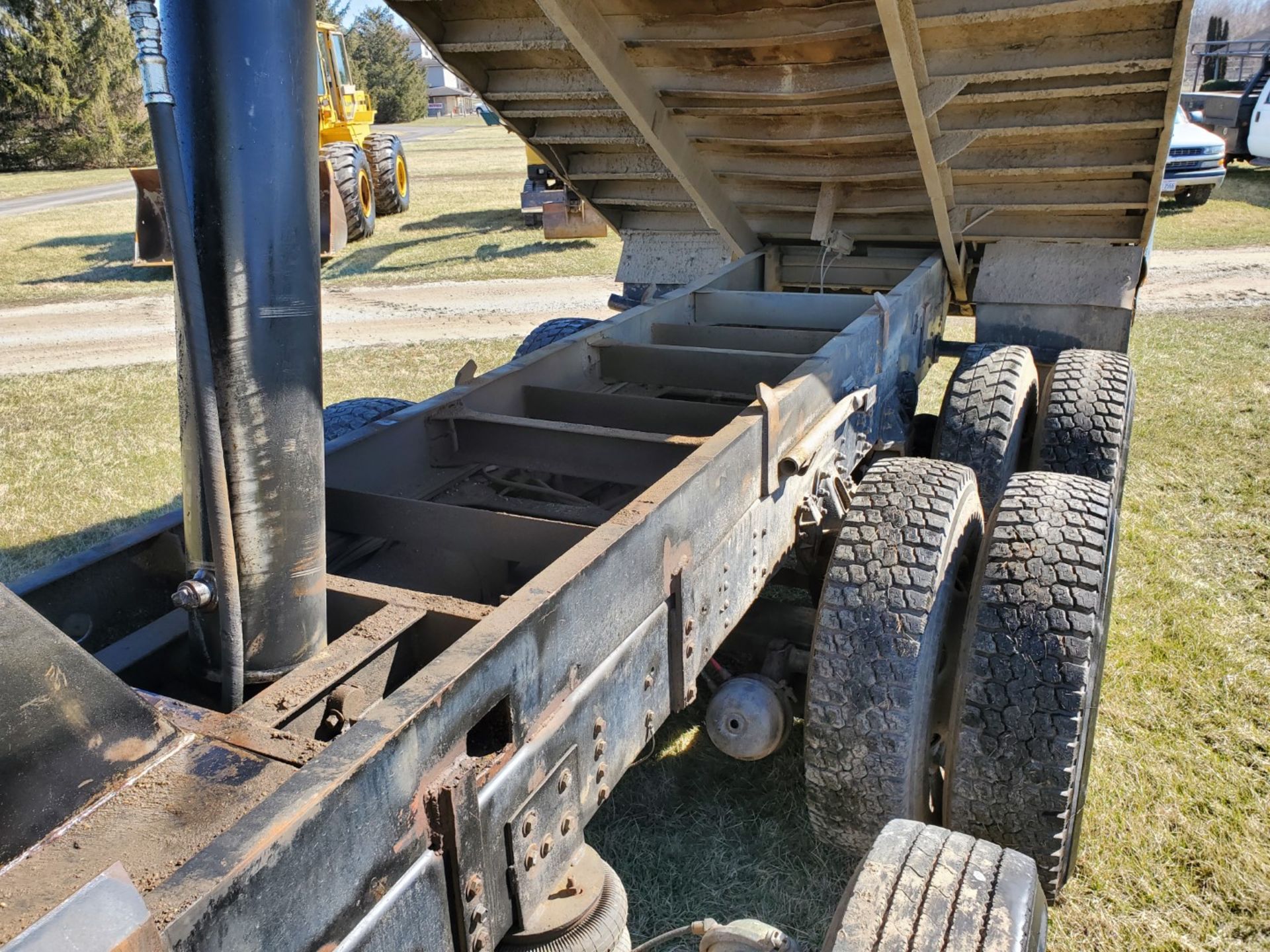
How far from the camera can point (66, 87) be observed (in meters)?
34.4

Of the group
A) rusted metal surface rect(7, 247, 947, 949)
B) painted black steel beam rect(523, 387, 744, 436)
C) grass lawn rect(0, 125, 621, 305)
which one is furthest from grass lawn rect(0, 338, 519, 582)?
grass lawn rect(0, 125, 621, 305)

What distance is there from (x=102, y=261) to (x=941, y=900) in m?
16.7

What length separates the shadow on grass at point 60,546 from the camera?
5.00 meters

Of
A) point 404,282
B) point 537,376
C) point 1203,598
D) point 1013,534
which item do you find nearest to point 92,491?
point 537,376

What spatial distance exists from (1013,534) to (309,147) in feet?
6.56

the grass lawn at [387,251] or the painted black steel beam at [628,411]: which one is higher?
the painted black steel beam at [628,411]

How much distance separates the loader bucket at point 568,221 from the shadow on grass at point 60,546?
1051cm

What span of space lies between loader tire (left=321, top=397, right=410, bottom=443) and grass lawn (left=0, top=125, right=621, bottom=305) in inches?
365

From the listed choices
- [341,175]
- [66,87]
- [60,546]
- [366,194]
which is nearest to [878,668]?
[60,546]

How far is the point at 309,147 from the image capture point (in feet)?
5.48

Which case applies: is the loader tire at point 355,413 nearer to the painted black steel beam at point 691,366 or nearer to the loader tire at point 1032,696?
the painted black steel beam at point 691,366

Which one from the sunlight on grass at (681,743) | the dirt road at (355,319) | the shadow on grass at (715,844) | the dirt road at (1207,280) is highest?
the dirt road at (1207,280)

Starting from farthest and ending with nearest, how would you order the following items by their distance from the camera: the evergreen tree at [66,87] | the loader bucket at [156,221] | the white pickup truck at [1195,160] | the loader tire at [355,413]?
the evergreen tree at [66,87], the white pickup truck at [1195,160], the loader bucket at [156,221], the loader tire at [355,413]

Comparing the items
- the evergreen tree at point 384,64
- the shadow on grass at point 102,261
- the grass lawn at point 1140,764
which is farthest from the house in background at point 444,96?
the grass lawn at point 1140,764
